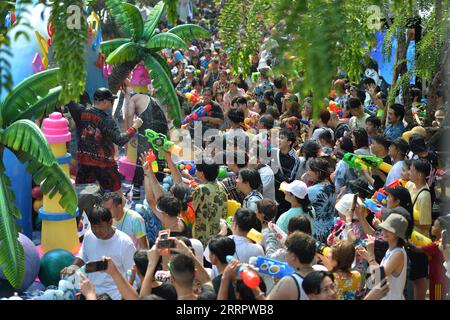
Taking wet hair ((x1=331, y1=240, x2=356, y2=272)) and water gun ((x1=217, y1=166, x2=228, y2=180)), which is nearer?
wet hair ((x1=331, y1=240, x2=356, y2=272))

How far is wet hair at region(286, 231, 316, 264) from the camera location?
5.90 m

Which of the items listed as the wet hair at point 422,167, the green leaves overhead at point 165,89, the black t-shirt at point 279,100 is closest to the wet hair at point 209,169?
the wet hair at point 422,167

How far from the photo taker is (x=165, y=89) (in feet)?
40.6

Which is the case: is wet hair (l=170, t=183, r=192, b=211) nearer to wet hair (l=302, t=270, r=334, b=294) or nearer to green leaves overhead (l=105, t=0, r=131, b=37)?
wet hair (l=302, t=270, r=334, b=294)

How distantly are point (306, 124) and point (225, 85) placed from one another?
171 inches

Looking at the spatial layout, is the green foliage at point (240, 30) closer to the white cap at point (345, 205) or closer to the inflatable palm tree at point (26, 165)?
the white cap at point (345, 205)

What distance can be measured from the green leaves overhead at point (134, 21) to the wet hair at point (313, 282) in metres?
7.95

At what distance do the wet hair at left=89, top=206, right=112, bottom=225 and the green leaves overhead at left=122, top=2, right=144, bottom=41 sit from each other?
6.33 m

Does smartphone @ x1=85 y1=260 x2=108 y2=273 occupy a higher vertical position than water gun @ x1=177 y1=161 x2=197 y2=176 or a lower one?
lower

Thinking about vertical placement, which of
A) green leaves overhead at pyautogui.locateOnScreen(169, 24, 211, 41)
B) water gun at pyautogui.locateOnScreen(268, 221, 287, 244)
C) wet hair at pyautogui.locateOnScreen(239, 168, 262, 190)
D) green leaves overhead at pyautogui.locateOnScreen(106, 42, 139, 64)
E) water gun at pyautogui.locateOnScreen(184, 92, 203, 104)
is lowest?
water gun at pyautogui.locateOnScreen(268, 221, 287, 244)

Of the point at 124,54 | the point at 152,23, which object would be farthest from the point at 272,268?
the point at 152,23

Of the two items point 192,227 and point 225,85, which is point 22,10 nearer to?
point 192,227

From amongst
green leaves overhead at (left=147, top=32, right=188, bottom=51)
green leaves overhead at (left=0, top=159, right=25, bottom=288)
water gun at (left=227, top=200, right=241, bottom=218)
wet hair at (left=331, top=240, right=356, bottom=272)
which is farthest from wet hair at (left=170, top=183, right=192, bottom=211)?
green leaves overhead at (left=147, top=32, right=188, bottom=51)

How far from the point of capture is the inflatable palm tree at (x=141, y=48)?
12.4 m
